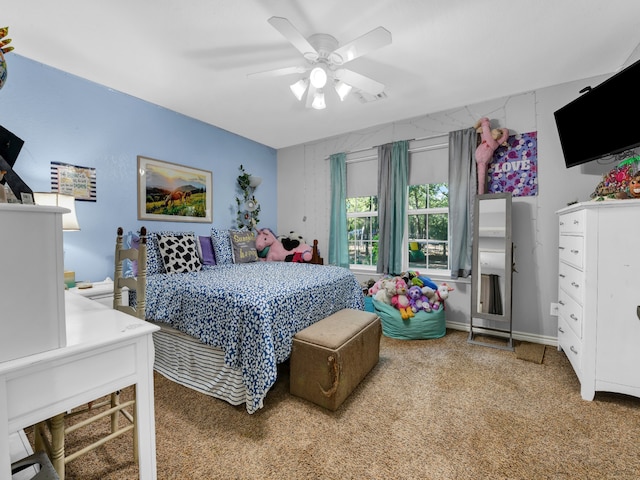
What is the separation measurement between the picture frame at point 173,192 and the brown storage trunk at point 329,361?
2.25m

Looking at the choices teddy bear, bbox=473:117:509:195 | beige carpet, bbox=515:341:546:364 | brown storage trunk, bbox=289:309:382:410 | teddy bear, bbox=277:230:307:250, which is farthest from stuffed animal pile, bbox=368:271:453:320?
teddy bear, bbox=277:230:307:250

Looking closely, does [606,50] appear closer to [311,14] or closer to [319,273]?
[311,14]

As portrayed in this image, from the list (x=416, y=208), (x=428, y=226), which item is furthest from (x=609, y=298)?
(x=416, y=208)

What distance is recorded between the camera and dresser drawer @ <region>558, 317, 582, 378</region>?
76.1 inches

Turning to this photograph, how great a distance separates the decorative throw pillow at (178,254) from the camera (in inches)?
106

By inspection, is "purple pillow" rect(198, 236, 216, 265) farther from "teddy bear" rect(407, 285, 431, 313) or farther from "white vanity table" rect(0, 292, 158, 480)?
"teddy bear" rect(407, 285, 431, 313)

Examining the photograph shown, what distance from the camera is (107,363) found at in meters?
0.92

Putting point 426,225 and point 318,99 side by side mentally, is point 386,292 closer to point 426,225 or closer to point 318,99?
point 426,225

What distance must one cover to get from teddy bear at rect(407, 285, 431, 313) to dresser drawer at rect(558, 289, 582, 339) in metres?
1.09

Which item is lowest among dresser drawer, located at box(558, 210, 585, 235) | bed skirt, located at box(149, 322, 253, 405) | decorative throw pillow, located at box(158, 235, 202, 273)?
bed skirt, located at box(149, 322, 253, 405)

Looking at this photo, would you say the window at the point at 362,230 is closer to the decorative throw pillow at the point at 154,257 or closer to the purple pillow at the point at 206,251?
the purple pillow at the point at 206,251

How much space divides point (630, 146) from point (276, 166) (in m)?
4.06

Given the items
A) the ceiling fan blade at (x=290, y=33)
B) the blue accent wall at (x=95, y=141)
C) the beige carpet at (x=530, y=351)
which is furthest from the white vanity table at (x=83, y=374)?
the beige carpet at (x=530, y=351)

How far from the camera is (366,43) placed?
1.73 metres
